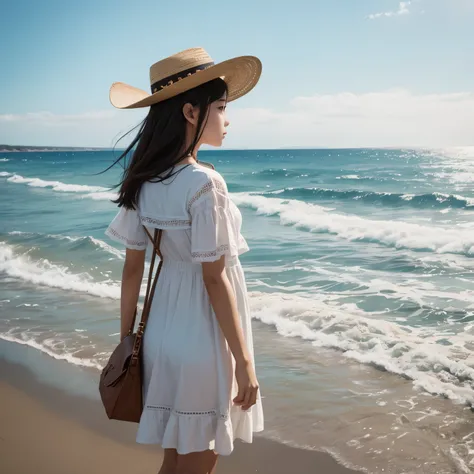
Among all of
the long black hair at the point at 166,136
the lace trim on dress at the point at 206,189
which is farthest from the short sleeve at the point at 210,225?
the long black hair at the point at 166,136

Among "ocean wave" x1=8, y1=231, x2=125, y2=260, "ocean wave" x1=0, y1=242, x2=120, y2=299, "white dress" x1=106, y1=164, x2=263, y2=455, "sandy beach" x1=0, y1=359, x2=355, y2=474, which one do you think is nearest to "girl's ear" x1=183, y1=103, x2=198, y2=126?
"white dress" x1=106, y1=164, x2=263, y2=455

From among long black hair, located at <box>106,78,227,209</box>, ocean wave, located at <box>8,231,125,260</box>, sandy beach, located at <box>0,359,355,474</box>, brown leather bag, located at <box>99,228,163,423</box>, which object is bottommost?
ocean wave, located at <box>8,231,125,260</box>

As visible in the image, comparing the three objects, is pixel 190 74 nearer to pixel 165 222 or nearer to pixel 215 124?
pixel 215 124

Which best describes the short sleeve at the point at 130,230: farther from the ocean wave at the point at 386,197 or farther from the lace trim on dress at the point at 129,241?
the ocean wave at the point at 386,197

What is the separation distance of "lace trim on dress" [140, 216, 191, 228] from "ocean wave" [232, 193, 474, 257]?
35.1ft

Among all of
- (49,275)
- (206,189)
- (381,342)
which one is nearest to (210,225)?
(206,189)

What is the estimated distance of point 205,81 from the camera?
5.62 ft

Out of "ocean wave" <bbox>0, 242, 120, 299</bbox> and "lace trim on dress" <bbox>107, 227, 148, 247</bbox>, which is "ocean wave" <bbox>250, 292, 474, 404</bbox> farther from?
"lace trim on dress" <bbox>107, 227, 148, 247</bbox>

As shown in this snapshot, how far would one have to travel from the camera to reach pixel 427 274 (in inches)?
365

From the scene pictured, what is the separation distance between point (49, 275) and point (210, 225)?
7553 millimetres

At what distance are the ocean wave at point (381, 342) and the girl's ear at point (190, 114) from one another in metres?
3.32

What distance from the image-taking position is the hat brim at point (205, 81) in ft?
5.50

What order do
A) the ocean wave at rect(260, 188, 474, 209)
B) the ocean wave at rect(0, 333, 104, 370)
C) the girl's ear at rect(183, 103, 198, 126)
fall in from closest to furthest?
the girl's ear at rect(183, 103, 198, 126) < the ocean wave at rect(0, 333, 104, 370) < the ocean wave at rect(260, 188, 474, 209)

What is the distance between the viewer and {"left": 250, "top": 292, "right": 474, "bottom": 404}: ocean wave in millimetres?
4461
